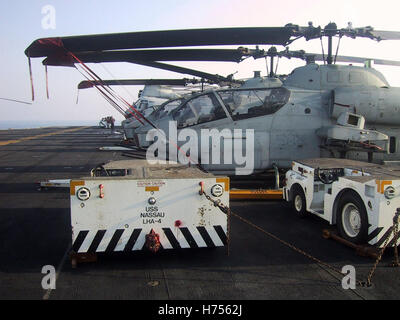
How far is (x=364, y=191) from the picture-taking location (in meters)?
5.11

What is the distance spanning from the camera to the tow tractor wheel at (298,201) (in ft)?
22.8

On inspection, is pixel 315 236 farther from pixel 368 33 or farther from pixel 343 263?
pixel 368 33

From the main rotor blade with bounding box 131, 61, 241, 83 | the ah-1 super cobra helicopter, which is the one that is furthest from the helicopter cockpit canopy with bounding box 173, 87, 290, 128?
the main rotor blade with bounding box 131, 61, 241, 83

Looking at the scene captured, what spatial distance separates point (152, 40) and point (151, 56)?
2.37 metres

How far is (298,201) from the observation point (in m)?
7.23

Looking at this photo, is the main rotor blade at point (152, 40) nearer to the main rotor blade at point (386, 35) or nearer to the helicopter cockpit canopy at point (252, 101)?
the helicopter cockpit canopy at point (252, 101)

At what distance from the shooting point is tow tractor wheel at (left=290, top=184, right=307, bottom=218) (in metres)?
6.96

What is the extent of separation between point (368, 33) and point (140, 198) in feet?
29.1

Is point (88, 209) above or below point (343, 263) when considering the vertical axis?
above

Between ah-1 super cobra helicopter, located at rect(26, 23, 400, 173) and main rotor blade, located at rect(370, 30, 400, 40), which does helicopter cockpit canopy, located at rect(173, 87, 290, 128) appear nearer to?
ah-1 super cobra helicopter, located at rect(26, 23, 400, 173)

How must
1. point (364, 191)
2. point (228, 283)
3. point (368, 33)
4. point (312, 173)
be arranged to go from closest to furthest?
1. point (228, 283)
2. point (364, 191)
3. point (312, 173)
4. point (368, 33)

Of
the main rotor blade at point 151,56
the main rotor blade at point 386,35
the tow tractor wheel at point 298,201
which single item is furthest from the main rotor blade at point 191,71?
the tow tractor wheel at point 298,201
